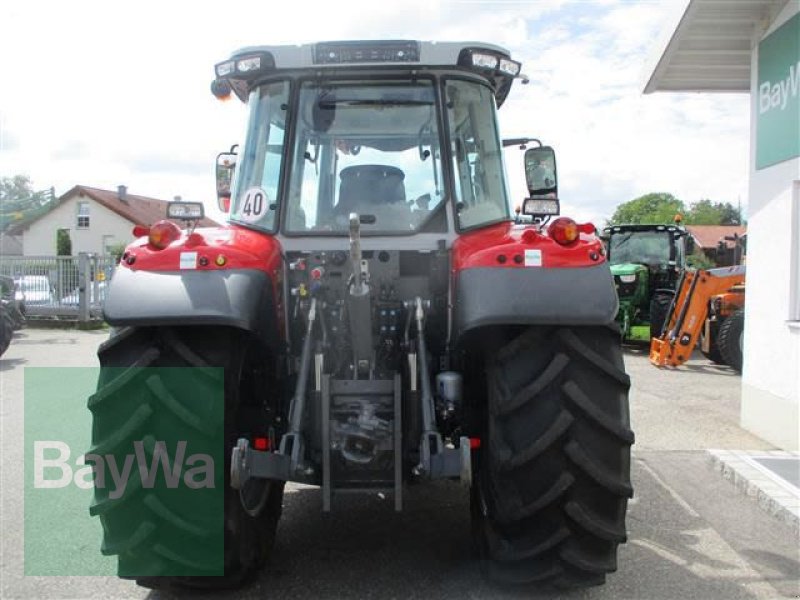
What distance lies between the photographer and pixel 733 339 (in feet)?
37.4

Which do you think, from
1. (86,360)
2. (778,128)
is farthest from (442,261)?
(86,360)

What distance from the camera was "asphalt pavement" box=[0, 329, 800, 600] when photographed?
3568 millimetres

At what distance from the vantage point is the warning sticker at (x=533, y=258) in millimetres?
3215

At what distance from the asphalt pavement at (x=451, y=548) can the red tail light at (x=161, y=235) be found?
160 centimetres

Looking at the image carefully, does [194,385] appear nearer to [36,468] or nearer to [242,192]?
Answer: [242,192]

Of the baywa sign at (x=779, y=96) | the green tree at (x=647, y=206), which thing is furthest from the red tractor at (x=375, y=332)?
the green tree at (x=647, y=206)

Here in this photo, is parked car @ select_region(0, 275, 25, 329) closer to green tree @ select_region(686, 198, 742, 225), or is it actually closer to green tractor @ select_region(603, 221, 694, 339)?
green tractor @ select_region(603, 221, 694, 339)

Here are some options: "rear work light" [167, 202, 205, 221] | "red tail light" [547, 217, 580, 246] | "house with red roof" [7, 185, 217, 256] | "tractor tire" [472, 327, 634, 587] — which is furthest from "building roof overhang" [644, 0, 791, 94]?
"house with red roof" [7, 185, 217, 256]

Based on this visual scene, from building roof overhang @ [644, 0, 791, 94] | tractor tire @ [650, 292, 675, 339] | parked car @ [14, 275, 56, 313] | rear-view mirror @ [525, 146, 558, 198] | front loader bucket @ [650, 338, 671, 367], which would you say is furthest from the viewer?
parked car @ [14, 275, 56, 313]

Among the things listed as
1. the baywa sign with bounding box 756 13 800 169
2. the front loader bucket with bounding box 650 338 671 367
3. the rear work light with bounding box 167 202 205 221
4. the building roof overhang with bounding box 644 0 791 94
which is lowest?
the front loader bucket with bounding box 650 338 671 367

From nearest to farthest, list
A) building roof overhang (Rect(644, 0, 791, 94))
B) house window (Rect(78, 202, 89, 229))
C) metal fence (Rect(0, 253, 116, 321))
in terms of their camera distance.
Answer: building roof overhang (Rect(644, 0, 791, 94)) → metal fence (Rect(0, 253, 116, 321)) → house window (Rect(78, 202, 89, 229))

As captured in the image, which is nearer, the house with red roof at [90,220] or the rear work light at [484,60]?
the rear work light at [484,60]

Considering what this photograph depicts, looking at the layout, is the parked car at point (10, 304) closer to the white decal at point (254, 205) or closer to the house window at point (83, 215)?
the white decal at point (254, 205)

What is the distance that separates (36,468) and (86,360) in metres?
7.29
